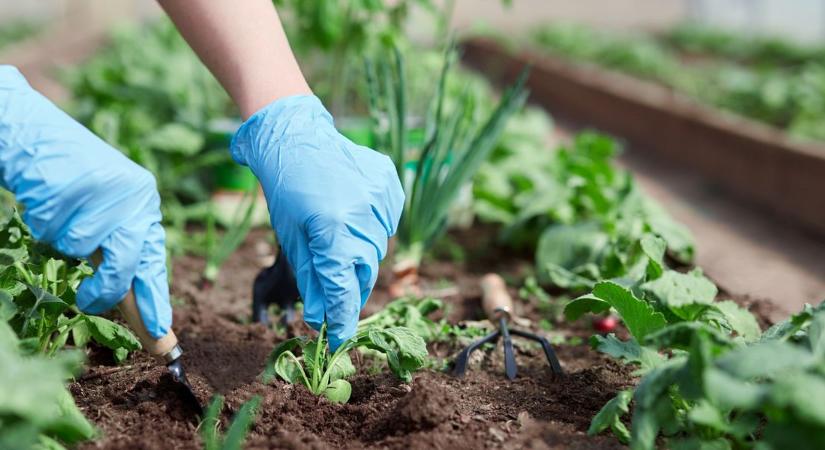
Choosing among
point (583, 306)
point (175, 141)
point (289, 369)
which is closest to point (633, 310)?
point (583, 306)

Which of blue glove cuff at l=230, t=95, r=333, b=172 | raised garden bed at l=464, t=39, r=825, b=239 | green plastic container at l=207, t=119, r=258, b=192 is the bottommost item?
raised garden bed at l=464, t=39, r=825, b=239

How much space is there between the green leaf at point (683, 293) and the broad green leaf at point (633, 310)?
43 millimetres

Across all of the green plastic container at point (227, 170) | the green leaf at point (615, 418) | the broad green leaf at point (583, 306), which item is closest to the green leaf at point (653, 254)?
the broad green leaf at point (583, 306)

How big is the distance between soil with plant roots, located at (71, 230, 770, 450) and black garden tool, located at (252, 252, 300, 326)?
0.05 m

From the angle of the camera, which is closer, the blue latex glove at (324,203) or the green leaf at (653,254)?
the blue latex glove at (324,203)

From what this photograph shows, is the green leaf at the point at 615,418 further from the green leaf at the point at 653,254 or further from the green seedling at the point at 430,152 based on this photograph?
the green seedling at the point at 430,152

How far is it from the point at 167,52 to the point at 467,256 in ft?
9.24

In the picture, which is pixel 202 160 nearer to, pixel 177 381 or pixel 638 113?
pixel 177 381

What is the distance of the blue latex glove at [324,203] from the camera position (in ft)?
4.97

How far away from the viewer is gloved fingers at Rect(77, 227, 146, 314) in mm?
1343

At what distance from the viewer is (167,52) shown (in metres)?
4.85

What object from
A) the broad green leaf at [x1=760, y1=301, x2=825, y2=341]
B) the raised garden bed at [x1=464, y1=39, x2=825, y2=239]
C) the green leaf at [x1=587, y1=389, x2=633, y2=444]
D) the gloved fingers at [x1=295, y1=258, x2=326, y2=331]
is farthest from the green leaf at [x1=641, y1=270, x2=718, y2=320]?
the raised garden bed at [x1=464, y1=39, x2=825, y2=239]

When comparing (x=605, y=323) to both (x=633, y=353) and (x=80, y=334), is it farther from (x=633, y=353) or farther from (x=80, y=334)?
(x=80, y=334)

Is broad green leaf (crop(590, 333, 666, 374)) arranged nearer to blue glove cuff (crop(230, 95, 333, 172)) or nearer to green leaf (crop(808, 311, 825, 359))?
green leaf (crop(808, 311, 825, 359))
